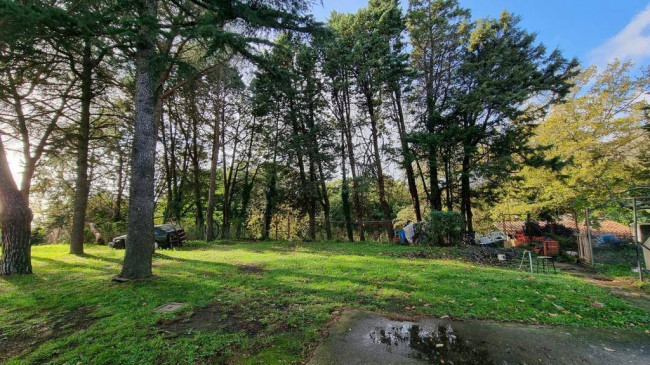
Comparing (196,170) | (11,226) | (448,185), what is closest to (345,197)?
(448,185)

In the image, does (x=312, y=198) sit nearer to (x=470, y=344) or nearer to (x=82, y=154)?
(x=82, y=154)

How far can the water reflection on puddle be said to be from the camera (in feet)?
8.34

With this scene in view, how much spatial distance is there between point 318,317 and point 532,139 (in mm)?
15534

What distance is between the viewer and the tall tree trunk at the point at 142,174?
5.35 meters

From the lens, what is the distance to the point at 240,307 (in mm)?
3900

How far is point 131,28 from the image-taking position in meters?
4.81

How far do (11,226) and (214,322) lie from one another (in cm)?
642

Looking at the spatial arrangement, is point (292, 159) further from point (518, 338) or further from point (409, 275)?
point (518, 338)

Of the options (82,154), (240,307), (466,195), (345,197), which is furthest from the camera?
(345,197)

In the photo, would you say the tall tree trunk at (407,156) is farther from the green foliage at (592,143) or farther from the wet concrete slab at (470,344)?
the wet concrete slab at (470,344)

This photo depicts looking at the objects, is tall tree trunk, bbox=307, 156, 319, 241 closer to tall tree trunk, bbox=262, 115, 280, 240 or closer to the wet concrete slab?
tall tree trunk, bbox=262, 115, 280, 240

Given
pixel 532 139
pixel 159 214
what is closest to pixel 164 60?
pixel 532 139

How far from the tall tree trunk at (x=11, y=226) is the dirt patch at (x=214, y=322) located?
5.75 m

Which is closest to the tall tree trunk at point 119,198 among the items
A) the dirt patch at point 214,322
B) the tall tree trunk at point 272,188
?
the tall tree trunk at point 272,188
